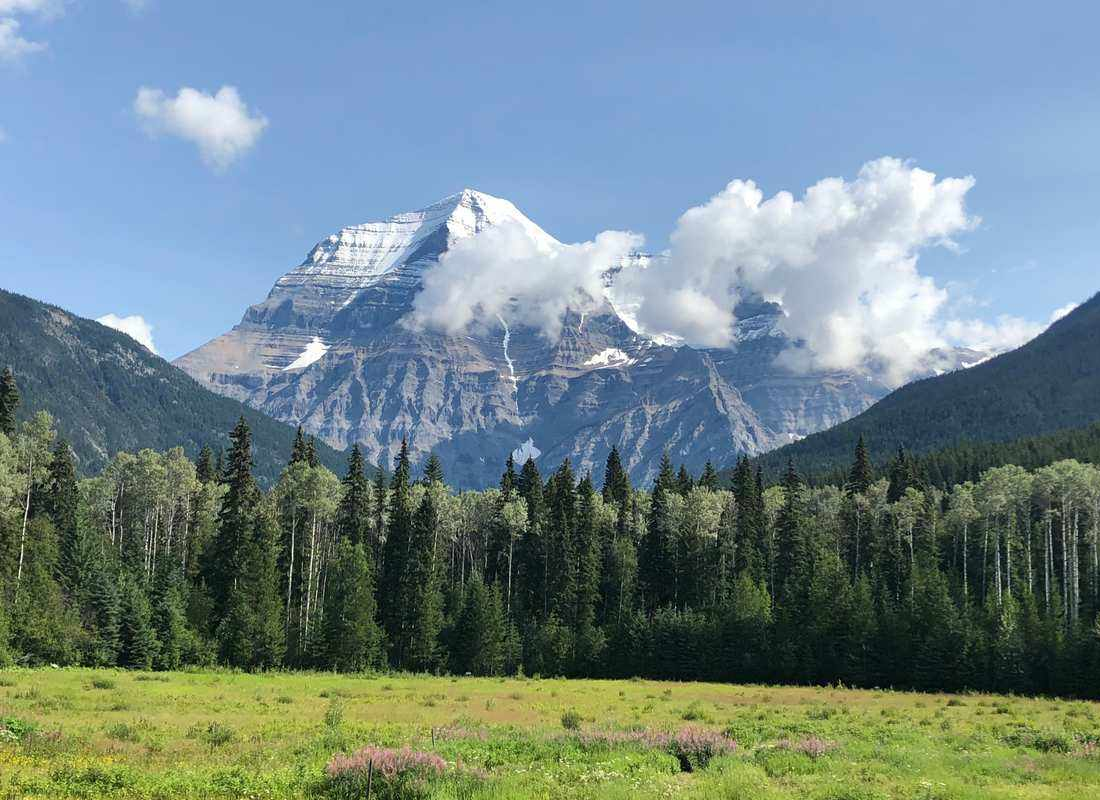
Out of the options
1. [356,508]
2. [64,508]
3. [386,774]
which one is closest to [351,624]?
[356,508]

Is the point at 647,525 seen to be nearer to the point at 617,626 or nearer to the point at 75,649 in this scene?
the point at 617,626

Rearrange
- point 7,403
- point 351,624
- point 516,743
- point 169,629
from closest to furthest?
point 516,743
point 169,629
point 351,624
point 7,403

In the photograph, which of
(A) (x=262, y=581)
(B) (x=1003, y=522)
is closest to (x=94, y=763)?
(A) (x=262, y=581)

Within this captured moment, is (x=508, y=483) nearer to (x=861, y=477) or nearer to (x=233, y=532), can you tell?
(x=233, y=532)

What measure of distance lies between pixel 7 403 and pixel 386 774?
77554 millimetres

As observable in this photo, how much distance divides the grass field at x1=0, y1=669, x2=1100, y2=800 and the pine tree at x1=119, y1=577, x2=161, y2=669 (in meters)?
11.8

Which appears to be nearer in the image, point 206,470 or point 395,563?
point 395,563

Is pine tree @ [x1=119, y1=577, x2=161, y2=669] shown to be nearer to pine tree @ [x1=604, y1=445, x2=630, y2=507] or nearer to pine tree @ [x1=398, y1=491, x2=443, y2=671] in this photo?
pine tree @ [x1=398, y1=491, x2=443, y2=671]

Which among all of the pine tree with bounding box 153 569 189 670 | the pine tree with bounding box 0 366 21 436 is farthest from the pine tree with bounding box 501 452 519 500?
the pine tree with bounding box 0 366 21 436

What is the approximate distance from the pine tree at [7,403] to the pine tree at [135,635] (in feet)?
73.7

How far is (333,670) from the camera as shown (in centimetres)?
8112

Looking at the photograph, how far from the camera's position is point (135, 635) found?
7181cm

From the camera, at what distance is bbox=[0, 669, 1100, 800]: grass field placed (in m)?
22.1

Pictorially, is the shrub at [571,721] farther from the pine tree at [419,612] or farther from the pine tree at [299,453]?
the pine tree at [299,453]
